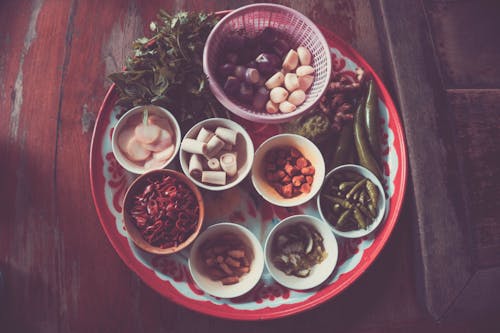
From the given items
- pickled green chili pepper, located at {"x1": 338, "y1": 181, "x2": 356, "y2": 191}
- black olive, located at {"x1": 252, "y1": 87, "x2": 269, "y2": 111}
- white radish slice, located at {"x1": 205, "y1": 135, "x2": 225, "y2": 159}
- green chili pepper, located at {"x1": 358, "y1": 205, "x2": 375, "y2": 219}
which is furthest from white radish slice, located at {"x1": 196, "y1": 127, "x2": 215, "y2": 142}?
green chili pepper, located at {"x1": 358, "y1": 205, "x2": 375, "y2": 219}

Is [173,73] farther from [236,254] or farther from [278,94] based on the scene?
[236,254]

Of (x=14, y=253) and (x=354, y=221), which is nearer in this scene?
(x=354, y=221)

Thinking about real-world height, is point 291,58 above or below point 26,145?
above

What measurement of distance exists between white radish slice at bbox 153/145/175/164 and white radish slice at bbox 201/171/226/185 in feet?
0.51

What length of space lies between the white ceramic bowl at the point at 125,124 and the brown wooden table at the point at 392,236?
27cm

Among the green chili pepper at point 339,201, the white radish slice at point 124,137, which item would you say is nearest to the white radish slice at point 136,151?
the white radish slice at point 124,137

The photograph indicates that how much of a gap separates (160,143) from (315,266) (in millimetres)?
759

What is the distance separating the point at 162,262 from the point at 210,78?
28.5 inches

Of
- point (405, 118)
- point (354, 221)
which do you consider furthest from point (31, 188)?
point (405, 118)

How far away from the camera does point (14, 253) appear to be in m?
1.63

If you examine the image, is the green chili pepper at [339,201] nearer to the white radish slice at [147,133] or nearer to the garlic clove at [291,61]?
the garlic clove at [291,61]

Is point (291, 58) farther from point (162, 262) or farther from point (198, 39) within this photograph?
point (162, 262)

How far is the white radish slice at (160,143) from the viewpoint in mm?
1492

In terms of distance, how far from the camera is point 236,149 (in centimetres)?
155
